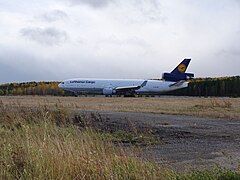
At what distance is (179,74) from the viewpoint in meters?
77.2

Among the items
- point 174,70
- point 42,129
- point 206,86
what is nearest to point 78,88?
point 174,70

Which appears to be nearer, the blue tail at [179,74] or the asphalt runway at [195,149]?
the asphalt runway at [195,149]

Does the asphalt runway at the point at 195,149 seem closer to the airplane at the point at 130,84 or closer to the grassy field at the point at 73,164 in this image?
the grassy field at the point at 73,164

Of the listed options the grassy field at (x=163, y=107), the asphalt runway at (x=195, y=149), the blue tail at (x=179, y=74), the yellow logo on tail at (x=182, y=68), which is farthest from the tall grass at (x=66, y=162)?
the yellow logo on tail at (x=182, y=68)

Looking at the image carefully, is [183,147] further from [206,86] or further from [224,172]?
Answer: [206,86]

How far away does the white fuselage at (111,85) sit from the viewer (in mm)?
71125

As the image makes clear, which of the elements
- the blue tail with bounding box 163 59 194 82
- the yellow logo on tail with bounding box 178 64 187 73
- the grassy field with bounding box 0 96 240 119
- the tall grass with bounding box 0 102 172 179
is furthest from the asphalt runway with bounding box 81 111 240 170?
the yellow logo on tail with bounding box 178 64 187 73

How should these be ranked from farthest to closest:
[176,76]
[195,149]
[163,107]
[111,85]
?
1. [176,76]
2. [111,85]
3. [163,107]
4. [195,149]

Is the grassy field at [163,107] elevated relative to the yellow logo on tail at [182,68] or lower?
lower

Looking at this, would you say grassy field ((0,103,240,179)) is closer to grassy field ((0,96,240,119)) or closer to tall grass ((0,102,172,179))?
tall grass ((0,102,172,179))

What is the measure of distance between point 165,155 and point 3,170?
397 centimetres

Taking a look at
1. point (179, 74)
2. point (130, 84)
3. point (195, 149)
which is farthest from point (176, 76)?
point (195, 149)

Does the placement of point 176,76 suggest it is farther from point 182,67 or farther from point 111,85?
point 111,85

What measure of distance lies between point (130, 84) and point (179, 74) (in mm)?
9178
